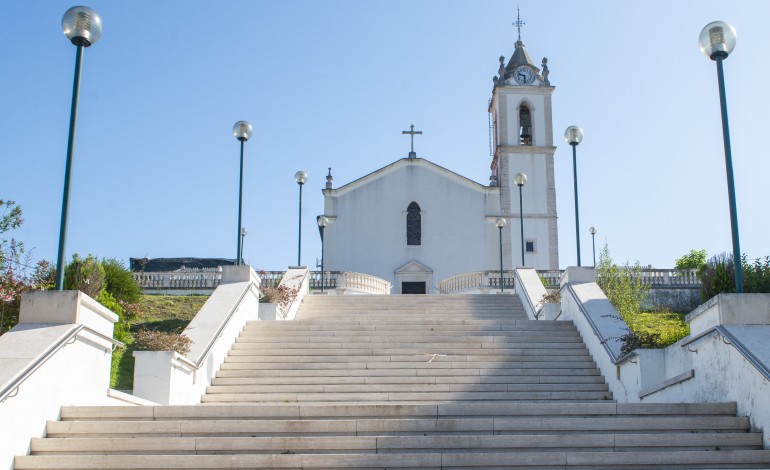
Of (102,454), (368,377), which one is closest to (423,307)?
(368,377)

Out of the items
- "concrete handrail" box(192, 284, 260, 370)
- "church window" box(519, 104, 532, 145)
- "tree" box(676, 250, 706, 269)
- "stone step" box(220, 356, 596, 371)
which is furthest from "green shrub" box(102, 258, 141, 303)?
"tree" box(676, 250, 706, 269)

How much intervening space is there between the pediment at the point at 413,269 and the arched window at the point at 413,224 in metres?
1.14

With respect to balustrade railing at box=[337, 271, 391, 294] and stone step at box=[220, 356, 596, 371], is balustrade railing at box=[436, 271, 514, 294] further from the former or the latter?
stone step at box=[220, 356, 596, 371]

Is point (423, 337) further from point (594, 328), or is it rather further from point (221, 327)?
point (221, 327)

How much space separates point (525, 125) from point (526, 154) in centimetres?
243

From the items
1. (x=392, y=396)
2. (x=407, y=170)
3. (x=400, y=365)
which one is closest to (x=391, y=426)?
(x=392, y=396)

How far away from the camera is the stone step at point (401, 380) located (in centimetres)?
1245

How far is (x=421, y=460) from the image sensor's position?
A: 7672mm

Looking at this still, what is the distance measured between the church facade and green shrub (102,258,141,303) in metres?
17.1

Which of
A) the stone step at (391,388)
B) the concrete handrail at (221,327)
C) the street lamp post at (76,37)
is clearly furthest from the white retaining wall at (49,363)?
the stone step at (391,388)

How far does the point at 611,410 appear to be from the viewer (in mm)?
9125

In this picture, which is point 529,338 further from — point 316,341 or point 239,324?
point 239,324

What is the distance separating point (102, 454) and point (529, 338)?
844 cm

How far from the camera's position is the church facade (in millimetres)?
39531
